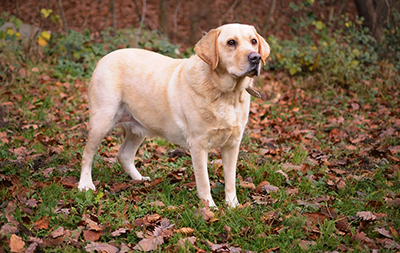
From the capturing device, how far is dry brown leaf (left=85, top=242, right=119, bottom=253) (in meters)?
2.73

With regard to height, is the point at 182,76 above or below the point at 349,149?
above

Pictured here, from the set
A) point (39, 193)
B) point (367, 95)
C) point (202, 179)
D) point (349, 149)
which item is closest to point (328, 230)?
point (202, 179)

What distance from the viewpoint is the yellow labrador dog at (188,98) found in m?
3.23

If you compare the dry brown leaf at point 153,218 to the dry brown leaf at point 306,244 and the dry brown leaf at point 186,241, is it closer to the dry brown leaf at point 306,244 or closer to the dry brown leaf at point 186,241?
the dry brown leaf at point 186,241

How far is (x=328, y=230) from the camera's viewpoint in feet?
9.73

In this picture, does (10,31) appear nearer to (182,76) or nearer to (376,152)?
(182,76)

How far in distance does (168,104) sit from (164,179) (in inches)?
38.4

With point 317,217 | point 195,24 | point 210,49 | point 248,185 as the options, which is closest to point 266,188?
point 248,185

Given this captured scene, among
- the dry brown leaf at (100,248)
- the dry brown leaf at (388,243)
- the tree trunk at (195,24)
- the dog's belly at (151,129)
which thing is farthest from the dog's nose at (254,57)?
the tree trunk at (195,24)

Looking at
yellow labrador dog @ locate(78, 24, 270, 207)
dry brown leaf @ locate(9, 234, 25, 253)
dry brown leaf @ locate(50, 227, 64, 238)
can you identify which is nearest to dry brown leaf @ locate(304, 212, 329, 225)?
yellow labrador dog @ locate(78, 24, 270, 207)

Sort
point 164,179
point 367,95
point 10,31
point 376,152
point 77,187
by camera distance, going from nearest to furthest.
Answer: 1. point 77,187
2. point 164,179
3. point 376,152
4. point 367,95
5. point 10,31

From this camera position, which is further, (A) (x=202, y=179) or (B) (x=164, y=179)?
(B) (x=164, y=179)

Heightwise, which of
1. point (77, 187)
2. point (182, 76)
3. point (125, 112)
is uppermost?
point (182, 76)

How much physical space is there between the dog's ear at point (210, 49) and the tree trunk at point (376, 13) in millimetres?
6632
